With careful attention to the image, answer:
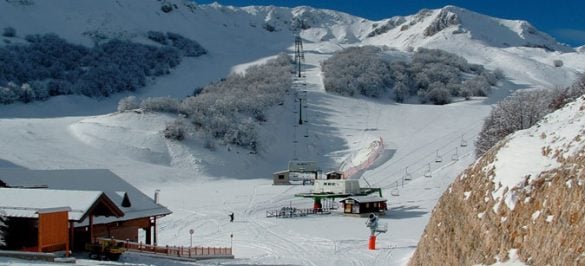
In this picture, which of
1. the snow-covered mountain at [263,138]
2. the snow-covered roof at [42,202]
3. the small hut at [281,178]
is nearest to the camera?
the snow-covered roof at [42,202]

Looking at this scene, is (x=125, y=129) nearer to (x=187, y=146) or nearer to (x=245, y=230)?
(x=187, y=146)

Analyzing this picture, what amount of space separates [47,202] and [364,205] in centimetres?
2457

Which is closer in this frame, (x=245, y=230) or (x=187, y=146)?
(x=245, y=230)

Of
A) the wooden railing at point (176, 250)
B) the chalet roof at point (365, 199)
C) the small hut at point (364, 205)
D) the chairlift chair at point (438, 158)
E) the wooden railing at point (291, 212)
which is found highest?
the chairlift chair at point (438, 158)

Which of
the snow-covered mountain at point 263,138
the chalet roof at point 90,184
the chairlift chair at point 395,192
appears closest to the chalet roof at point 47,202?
the chalet roof at point 90,184

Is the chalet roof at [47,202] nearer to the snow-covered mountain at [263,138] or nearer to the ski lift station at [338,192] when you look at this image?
the snow-covered mountain at [263,138]

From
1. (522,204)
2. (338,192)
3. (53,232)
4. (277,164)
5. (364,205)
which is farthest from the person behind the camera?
(277,164)

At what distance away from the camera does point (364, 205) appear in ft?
133

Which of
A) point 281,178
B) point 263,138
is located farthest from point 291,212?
point 263,138

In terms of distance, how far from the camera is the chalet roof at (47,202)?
1875cm

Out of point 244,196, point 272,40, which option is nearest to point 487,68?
point 272,40

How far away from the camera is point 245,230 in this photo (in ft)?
117

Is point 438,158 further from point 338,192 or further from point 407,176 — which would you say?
point 338,192

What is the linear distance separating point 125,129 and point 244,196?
19895 mm
